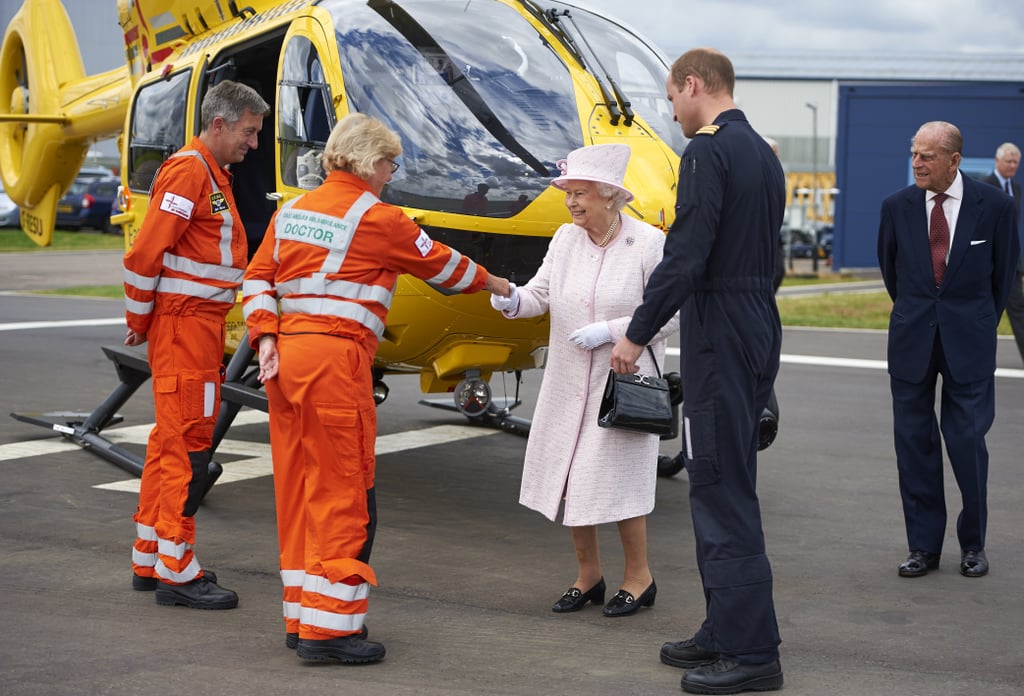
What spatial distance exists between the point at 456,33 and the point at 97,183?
3060 centimetres

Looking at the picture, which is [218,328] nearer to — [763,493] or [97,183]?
[763,493]

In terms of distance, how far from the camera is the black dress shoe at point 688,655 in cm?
427

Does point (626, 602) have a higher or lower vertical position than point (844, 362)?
higher

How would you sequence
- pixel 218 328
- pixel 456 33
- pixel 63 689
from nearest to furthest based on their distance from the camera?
pixel 63 689 → pixel 218 328 → pixel 456 33

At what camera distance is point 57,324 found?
49.1 feet

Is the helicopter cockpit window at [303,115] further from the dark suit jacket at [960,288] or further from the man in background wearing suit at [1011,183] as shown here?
the man in background wearing suit at [1011,183]

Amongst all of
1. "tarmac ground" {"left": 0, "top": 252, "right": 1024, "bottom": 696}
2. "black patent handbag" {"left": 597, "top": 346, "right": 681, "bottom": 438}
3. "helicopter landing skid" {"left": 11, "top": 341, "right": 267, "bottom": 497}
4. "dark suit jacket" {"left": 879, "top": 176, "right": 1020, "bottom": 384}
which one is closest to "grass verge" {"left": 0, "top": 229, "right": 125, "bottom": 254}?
"helicopter landing skid" {"left": 11, "top": 341, "right": 267, "bottom": 497}

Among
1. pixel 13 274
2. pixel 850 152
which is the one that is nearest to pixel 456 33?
pixel 13 274

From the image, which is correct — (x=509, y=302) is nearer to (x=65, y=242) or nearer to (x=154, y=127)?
(x=154, y=127)

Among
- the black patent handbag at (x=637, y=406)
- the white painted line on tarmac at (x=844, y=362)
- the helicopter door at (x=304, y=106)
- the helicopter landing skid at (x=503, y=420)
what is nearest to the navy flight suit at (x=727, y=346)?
the black patent handbag at (x=637, y=406)

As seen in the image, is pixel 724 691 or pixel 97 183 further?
pixel 97 183

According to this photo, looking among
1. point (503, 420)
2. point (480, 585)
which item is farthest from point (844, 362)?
point (480, 585)

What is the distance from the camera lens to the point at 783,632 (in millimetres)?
4676

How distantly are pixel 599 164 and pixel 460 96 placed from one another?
1.42 meters
